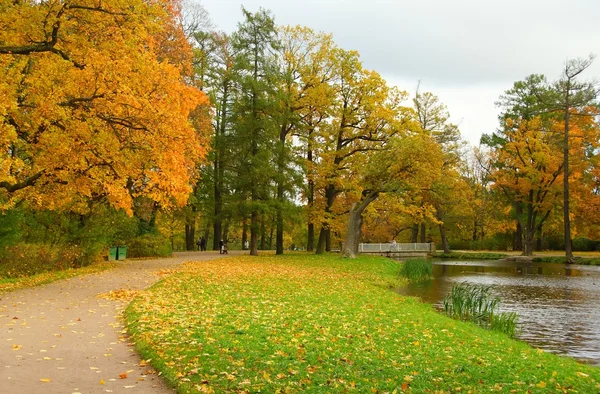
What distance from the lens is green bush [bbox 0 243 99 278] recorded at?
14992 millimetres

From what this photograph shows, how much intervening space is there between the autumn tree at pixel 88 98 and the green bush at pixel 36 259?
9.36 feet

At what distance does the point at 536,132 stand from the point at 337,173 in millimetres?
20178

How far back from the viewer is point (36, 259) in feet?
52.6

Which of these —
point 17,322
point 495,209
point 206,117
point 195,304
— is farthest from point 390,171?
point 495,209

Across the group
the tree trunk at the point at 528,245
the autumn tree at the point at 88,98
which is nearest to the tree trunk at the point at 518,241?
the tree trunk at the point at 528,245

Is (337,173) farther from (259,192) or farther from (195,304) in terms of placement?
(195,304)

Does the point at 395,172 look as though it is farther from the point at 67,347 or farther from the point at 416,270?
the point at 67,347

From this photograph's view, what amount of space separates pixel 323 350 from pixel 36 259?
43.6ft

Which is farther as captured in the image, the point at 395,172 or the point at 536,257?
the point at 536,257

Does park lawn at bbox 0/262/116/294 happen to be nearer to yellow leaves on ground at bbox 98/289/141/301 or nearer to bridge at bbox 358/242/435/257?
yellow leaves on ground at bbox 98/289/141/301

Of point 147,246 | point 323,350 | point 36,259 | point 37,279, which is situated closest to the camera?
point 323,350

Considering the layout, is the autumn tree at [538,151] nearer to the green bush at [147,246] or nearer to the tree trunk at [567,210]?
the tree trunk at [567,210]

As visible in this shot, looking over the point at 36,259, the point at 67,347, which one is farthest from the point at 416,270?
the point at 67,347

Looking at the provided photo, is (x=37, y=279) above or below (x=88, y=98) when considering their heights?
below
